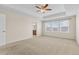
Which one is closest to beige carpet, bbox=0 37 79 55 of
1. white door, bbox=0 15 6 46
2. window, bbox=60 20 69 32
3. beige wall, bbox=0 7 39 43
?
white door, bbox=0 15 6 46

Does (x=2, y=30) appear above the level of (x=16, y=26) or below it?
below

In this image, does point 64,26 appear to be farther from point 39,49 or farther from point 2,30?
point 2,30

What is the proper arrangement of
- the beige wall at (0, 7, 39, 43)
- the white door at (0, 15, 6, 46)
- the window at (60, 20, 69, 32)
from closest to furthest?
the white door at (0, 15, 6, 46), the beige wall at (0, 7, 39, 43), the window at (60, 20, 69, 32)

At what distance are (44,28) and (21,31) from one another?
3.70 m

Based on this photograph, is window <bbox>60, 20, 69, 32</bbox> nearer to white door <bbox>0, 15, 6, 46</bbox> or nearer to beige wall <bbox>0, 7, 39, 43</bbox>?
beige wall <bbox>0, 7, 39, 43</bbox>

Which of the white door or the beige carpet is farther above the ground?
the white door

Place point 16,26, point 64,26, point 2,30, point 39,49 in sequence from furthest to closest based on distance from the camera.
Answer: point 64,26
point 16,26
point 2,30
point 39,49

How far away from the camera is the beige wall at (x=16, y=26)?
501 cm

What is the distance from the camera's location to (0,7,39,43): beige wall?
501 cm

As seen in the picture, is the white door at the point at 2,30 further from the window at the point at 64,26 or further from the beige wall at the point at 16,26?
the window at the point at 64,26

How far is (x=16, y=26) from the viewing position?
5840 mm

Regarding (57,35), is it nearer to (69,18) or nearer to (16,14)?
(69,18)

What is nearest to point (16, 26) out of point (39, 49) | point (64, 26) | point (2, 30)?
point (2, 30)

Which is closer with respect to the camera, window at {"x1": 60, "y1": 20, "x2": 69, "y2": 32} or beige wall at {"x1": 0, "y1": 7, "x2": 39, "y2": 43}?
beige wall at {"x1": 0, "y1": 7, "x2": 39, "y2": 43}
